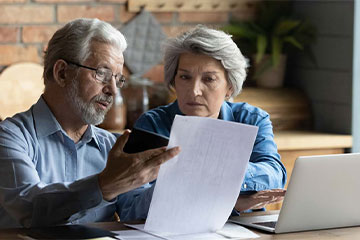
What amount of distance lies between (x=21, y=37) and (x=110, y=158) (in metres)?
1.96

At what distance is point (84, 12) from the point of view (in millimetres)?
3693

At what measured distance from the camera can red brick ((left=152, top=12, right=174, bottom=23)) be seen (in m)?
3.91

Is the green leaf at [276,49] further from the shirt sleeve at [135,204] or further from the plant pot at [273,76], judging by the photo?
the shirt sleeve at [135,204]

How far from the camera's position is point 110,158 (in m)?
1.77

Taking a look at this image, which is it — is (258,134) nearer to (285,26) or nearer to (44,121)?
(44,121)

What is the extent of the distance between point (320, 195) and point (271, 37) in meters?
2.26

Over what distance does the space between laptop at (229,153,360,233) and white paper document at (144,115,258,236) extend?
0.52 feet

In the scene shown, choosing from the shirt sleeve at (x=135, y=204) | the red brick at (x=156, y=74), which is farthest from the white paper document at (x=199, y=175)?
the red brick at (x=156, y=74)

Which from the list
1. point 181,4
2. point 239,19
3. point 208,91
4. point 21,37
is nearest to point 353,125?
point 239,19

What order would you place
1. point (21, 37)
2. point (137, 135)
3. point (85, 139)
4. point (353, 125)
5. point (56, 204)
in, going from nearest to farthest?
point (137, 135) → point (56, 204) → point (85, 139) → point (21, 37) → point (353, 125)

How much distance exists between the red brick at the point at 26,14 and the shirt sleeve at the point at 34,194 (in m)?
1.65

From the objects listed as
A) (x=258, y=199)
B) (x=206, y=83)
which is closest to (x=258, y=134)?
(x=206, y=83)

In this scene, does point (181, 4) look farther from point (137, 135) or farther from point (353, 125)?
point (137, 135)

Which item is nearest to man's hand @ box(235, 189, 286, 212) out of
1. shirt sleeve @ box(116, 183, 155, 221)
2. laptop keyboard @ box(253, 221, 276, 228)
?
laptop keyboard @ box(253, 221, 276, 228)
